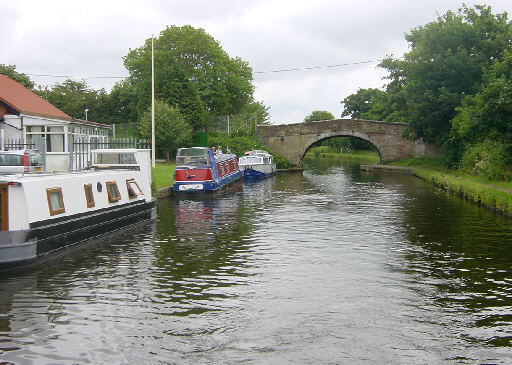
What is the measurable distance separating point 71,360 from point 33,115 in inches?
908

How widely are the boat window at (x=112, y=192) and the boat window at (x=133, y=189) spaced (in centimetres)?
80

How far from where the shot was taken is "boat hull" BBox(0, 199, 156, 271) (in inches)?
420

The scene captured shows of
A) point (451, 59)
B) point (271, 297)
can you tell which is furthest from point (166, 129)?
point (271, 297)

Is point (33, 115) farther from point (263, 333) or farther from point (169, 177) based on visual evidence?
point (263, 333)

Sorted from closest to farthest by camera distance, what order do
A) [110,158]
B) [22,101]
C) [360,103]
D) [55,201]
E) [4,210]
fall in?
[4,210] → [55,201] → [110,158] → [22,101] → [360,103]

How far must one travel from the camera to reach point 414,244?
13.8 metres

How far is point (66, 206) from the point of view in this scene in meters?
12.8

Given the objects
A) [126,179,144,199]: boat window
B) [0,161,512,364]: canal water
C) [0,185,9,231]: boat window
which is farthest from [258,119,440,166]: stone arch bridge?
[0,185,9,231]: boat window

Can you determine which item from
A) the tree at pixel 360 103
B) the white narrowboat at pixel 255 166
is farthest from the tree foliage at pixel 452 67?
the tree at pixel 360 103

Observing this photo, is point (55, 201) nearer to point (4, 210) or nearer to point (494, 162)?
point (4, 210)

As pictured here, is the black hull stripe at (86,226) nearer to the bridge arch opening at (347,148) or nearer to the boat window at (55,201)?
the boat window at (55,201)

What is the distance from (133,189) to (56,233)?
4.77 metres

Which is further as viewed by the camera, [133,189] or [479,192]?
[479,192]

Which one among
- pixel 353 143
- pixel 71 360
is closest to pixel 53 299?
pixel 71 360
